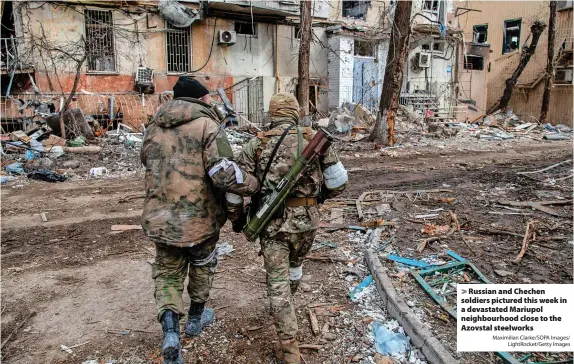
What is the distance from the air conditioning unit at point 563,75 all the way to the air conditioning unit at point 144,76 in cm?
2182

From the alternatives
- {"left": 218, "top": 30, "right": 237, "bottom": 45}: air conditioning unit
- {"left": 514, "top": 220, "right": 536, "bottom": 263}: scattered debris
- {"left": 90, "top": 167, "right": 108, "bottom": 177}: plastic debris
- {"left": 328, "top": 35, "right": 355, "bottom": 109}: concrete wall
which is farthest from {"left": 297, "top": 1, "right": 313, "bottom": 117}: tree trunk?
{"left": 514, "top": 220, "right": 536, "bottom": 263}: scattered debris

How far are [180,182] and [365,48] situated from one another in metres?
20.2

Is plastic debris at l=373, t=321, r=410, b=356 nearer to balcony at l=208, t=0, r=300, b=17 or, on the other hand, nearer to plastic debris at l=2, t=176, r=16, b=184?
plastic debris at l=2, t=176, r=16, b=184

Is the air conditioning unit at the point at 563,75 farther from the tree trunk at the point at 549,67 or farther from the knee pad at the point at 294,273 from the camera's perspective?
the knee pad at the point at 294,273

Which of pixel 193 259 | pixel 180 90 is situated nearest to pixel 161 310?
pixel 193 259

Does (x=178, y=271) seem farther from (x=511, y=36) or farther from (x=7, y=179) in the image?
(x=511, y=36)

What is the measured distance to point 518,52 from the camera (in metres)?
26.2

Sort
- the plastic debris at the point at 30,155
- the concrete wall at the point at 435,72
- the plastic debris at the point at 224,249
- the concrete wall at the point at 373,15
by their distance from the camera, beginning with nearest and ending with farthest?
the plastic debris at the point at 224,249, the plastic debris at the point at 30,155, the concrete wall at the point at 373,15, the concrete wall at the point at 435,72

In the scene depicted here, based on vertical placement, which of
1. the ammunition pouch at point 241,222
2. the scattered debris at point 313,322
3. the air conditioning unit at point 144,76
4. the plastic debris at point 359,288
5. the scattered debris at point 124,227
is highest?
the air conditioning unit at point 144,76

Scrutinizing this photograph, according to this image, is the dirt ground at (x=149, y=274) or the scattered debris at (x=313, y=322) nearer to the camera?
the dirt ground at (x=149, y=274)

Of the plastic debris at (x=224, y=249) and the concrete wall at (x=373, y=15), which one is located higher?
the concrete wall at (x=373, y=15)

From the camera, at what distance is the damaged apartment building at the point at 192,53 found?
555 inches

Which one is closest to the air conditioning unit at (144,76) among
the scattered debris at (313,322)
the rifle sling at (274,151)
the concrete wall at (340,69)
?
the concrete wall at (340,69)

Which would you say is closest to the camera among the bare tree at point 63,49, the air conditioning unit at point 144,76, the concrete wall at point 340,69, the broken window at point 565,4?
the bare tree at point 63,49
